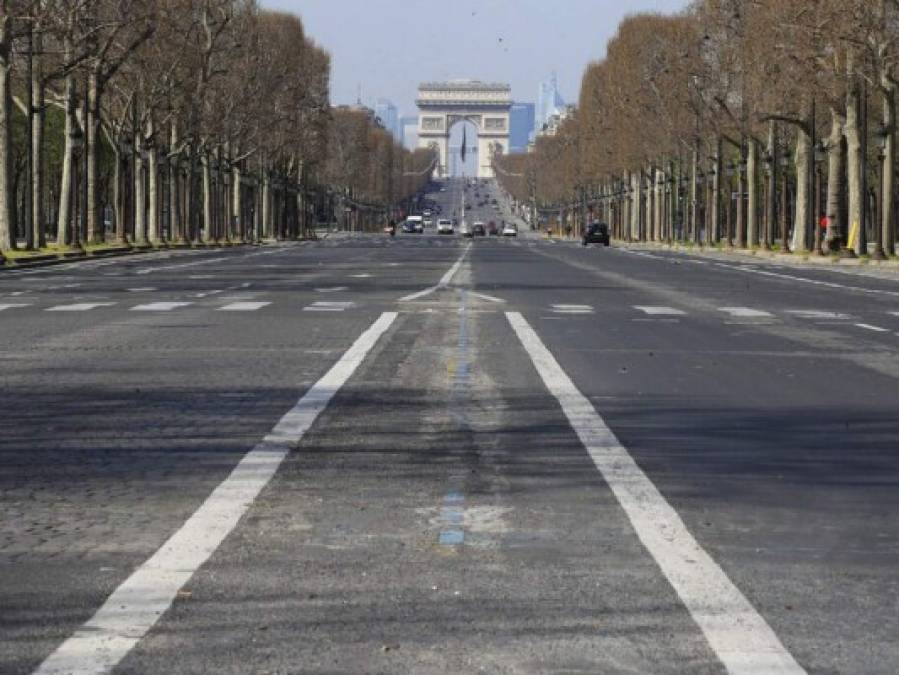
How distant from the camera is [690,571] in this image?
26.3 feet

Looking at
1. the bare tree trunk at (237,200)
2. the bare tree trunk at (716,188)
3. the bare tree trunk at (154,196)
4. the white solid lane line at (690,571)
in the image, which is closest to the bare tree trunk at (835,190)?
the bare tree trunk at (716,188)

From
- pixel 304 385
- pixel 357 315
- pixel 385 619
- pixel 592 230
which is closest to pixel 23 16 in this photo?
pixel 357 315

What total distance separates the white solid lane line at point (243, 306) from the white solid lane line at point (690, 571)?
16852 millimetres

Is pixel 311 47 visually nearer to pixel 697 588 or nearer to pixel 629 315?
pixel 629 315

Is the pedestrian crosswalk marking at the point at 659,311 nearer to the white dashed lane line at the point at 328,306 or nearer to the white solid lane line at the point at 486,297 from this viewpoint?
the white solid lane line at the point at 486,297

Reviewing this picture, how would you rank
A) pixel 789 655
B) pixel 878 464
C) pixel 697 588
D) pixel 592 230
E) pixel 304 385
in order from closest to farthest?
pixel 789 655 < pixel 697 588 < pixel 878 464 < pixel 304 385 < pixel 592 230

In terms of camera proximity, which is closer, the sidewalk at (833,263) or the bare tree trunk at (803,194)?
the sidewalk at (833,263)

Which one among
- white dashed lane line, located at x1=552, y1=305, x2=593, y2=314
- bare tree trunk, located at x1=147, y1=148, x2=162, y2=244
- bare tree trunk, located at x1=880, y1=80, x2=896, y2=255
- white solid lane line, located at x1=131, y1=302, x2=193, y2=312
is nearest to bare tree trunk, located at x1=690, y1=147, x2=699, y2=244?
bare tree trunk, located at x1=147, y1=148, x2=162, y2=244

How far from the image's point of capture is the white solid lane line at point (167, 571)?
21.3 ft

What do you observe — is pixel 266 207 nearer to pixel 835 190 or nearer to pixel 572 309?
pixel 835 190

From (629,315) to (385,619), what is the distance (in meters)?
22.4

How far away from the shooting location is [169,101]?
94.4 m

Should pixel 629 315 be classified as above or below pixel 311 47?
below

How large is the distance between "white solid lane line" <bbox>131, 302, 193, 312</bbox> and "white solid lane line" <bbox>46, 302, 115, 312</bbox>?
0.59 meters
